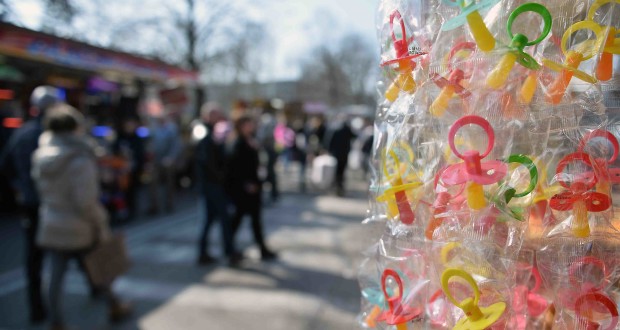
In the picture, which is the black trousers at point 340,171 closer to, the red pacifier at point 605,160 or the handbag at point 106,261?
the handbag at point 106,261

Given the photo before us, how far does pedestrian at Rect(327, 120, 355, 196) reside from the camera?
9499mm

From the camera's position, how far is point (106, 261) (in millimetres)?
3398

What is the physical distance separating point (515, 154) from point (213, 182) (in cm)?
409

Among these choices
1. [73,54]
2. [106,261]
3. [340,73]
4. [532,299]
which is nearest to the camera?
[532,299]

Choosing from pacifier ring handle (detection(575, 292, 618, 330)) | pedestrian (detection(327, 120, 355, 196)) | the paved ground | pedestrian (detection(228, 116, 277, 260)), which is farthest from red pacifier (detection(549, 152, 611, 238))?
pedestrian (detection(327, 120, 355, 196))

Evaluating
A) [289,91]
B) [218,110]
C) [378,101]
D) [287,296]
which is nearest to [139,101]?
Result: [218,110]

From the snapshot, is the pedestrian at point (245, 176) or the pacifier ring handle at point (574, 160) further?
the pedestrian at point (245, 176)

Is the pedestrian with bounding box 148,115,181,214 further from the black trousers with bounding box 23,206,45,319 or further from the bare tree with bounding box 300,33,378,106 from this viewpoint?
the bare tree with bounding box 300,33,378,106

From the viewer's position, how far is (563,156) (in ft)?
3.42

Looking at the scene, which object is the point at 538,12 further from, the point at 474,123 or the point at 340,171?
the point at 340,171

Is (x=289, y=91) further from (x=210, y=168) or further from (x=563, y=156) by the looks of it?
(x=563, y=156)

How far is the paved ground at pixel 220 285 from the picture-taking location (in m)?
3.68

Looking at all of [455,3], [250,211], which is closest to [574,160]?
[455,3]

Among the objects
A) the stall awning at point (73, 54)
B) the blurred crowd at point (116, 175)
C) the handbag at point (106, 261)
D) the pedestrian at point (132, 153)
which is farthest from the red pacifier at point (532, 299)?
the stall awning at point (73, 54)
